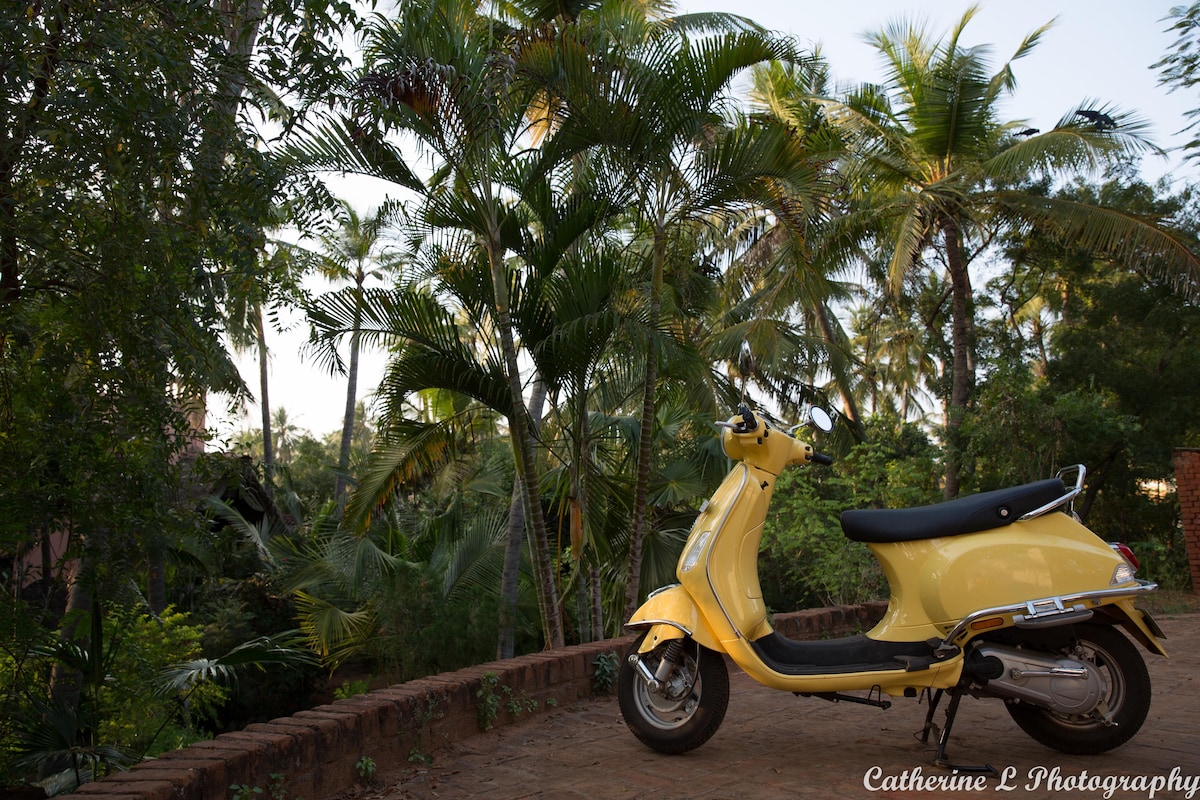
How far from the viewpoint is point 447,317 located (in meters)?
7.04

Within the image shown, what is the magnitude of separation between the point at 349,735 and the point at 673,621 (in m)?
1.48

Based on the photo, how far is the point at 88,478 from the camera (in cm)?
442

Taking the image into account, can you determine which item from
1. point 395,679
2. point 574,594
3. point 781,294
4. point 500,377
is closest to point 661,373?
point 500,377

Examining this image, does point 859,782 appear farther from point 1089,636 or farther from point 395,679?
point 395,679

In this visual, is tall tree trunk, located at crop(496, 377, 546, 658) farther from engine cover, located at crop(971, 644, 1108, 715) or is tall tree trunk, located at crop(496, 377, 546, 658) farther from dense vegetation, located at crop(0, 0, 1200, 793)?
engine cover, located at crop(971, 644, 1108, 715)

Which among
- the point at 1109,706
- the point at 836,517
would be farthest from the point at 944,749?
the point at 836,517

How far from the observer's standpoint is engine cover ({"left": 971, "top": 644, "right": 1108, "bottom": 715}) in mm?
3980

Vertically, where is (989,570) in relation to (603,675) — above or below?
above

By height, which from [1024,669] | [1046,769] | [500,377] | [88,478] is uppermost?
[500,377]

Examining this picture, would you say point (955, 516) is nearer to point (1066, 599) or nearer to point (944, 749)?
point (1066, 599)

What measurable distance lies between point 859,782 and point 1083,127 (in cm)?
1301

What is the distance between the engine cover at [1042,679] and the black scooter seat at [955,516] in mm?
550

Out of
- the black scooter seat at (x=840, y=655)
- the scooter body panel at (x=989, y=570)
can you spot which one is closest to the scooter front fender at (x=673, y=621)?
the black scooter seat at (x=840, y=655)

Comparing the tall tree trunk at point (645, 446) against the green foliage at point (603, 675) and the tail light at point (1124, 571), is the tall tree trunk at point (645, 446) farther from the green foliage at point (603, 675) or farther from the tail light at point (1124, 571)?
the tail light at point (1124, 571)
